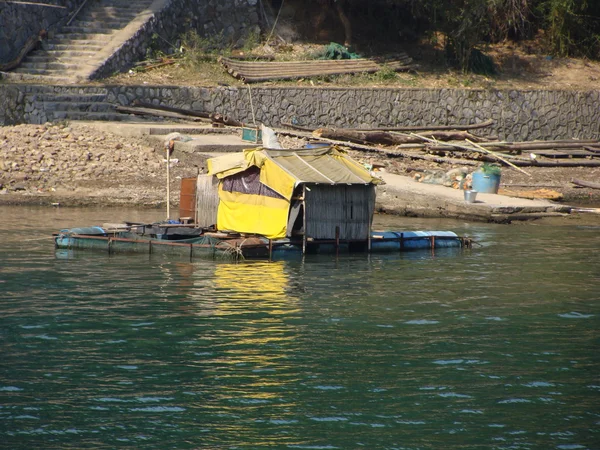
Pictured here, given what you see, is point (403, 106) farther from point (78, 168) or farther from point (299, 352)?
point (299, 352)

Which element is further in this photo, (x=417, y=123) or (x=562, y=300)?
(x=417, y=123)

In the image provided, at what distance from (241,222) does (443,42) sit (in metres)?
19.9

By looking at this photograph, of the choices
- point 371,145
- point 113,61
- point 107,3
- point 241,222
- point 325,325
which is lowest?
point 325,325

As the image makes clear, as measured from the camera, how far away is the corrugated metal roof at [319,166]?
16.9 m

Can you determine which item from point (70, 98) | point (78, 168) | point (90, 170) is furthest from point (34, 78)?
point (90, 170)

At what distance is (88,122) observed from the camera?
2636 centimetres

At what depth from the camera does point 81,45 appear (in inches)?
1189

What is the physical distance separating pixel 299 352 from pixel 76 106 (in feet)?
57.2

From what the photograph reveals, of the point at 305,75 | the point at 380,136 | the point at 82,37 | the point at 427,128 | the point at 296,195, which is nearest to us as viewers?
the point at 296,195

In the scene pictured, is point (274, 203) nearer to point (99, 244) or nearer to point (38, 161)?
point (99, 244)

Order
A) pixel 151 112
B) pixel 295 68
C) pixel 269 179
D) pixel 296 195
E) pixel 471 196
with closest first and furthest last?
1. pixel 296 195
2. pixel 269 179
3. pixel 471 196
4. pixel 151 112
5. pixel 295 68

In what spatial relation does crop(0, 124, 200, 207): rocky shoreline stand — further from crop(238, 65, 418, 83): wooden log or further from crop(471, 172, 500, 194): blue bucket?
crop(471, 172, 500, 194): blue bucket

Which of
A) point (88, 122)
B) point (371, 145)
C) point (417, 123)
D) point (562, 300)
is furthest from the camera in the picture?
point (417, 123)

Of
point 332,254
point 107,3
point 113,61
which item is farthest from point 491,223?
point 107,3
